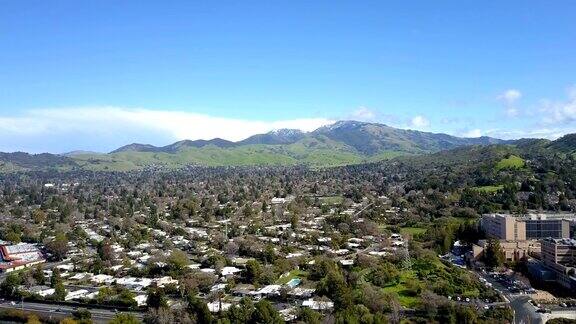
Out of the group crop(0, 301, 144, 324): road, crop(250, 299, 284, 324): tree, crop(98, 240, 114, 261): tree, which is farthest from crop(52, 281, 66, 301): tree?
crop(250, 299, 284, 324): tree

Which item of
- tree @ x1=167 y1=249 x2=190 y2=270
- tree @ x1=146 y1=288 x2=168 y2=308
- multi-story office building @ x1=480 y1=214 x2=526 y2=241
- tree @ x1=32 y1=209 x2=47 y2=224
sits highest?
multi-story office building @ x1=480 y1=214 x2=526 y2=241

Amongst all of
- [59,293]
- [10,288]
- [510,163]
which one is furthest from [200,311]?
[510,163]

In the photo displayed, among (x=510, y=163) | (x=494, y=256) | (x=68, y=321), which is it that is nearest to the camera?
(x=68, y=321)

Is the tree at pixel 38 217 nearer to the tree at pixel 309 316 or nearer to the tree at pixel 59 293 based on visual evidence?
the tree at pixel 59 293

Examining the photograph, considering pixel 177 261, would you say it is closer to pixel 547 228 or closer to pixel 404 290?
pixel 404 290

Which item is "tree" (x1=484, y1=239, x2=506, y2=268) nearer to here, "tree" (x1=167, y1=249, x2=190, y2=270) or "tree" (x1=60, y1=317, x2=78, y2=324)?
"tree" (x1=167, y1=249, x2=190, y2=270)

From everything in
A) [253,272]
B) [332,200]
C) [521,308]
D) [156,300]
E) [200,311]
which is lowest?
[521,308]

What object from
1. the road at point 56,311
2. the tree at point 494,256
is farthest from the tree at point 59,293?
the tree at point 494,256
